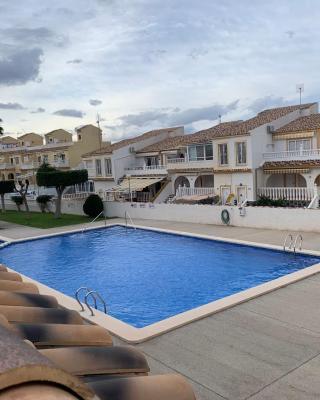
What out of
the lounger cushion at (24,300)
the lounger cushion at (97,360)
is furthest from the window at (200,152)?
the lounger cushion at (97,360)

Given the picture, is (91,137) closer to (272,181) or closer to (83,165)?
(83,165)

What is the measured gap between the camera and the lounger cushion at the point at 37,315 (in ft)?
12.3

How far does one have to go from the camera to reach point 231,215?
102 feet

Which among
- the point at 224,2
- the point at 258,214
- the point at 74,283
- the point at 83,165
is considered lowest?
the point at 74,283

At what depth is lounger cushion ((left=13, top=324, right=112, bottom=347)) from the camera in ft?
10.9

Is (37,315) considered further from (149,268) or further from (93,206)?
(93,206)

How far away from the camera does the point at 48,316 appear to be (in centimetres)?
405

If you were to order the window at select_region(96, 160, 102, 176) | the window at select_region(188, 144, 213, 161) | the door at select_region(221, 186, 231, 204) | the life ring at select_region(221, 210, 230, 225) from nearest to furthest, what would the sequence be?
1. the life ring at select_region(221, 210, 230, 225)
2. the door at select_region(221, 186, 231, 204)
3. the window at select_region(188, 144, 213, 161)
4. the window at select_region(96, 160, 102, 176)

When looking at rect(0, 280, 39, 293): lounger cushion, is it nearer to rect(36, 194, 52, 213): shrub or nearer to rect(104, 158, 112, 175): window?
rect(36, 194, 52, 213): shrub

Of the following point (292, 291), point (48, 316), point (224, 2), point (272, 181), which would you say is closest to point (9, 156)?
point (272, 181)

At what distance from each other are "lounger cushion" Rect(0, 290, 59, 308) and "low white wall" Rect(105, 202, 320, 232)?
78.7ft

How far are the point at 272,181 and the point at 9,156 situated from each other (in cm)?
5961

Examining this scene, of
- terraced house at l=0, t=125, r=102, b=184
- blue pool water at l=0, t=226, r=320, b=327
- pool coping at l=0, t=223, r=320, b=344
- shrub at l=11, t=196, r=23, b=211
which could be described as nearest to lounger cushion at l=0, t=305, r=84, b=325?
pool coping at l=0, t=223, r=320, b=344

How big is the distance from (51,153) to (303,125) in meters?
47.3
